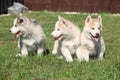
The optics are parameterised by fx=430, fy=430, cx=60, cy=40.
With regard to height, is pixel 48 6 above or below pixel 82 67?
below

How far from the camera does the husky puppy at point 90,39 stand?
8656 mm

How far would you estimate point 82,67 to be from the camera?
8148 millimetres

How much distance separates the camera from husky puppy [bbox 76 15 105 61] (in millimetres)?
8656

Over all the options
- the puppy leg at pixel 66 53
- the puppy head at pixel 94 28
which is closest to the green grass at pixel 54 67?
the puppy leg at pixel 66 53

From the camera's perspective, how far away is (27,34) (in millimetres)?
9047

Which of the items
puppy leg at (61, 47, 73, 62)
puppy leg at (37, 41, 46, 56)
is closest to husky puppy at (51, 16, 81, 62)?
puppy leg at (61, 47, 73, 62)

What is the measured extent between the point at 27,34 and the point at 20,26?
24 cm

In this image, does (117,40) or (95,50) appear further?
(117,40)

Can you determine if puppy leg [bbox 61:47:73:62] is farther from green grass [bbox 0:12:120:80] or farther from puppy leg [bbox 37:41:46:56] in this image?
puppy leg [bbox 37:41:46:56]

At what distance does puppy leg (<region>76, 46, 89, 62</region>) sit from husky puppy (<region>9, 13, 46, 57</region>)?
85 centimetres

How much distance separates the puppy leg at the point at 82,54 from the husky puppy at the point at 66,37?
111mm

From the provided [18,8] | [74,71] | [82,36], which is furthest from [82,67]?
[18,8]

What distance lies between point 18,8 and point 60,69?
9.91 meters

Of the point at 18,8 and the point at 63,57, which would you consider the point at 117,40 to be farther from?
the point at 18,8
